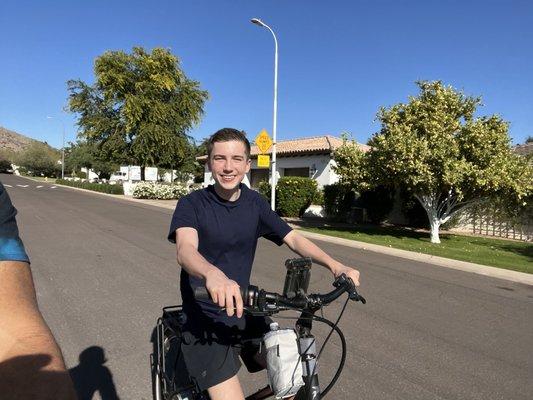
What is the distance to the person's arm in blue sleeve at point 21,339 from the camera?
3.01ft

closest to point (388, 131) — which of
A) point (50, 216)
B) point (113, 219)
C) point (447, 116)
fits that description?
point (447, 116)

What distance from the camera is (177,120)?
3500 cm

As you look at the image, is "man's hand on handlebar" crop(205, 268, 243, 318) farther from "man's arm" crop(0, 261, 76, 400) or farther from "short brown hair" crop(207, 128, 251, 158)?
"short brown hair" crop(207, 128, 251, 158)

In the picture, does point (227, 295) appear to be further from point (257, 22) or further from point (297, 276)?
point (257, 22)

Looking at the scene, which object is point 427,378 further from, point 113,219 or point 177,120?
point 177,120

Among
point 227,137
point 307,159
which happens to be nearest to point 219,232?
point 227,137

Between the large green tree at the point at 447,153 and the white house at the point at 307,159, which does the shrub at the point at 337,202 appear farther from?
the large green tree at the point at 447,153

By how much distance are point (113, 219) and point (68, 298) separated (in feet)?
37.3

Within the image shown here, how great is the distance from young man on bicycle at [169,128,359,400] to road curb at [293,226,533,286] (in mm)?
8608

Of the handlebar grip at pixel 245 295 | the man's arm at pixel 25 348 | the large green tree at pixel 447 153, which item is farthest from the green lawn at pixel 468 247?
the man's arm at pixel 25 348

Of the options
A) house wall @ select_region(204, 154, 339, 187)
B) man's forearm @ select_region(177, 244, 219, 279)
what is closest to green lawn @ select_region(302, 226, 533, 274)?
house wall @ select_region(204, 154, 339, 187)

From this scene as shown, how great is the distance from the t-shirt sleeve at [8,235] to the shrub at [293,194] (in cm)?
2066

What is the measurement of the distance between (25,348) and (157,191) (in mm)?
33559

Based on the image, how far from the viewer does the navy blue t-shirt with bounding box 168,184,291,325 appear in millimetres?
2219
